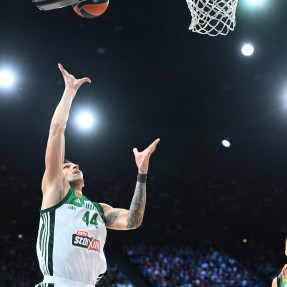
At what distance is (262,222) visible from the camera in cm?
1725

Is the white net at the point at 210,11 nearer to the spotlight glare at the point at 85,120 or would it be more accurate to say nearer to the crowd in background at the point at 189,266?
the spotlight glare at the point at 85,120

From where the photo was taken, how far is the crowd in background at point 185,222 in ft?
45.0

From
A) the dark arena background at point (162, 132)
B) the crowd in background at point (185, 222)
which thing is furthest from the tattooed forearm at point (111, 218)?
the crowd in background at point (185, 222)

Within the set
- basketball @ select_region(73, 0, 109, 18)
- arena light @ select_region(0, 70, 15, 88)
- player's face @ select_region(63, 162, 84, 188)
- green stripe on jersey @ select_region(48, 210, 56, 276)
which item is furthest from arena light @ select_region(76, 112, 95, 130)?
green stripe on jersey @ select_region(48, 210, 56, 276)

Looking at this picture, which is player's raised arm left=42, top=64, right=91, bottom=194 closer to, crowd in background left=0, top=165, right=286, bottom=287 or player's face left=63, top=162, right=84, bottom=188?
player's face left=63, top=162, right=84, bottom=188

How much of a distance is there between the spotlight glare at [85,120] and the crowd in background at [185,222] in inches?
126

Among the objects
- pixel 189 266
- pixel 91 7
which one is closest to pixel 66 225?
pixel 91 7

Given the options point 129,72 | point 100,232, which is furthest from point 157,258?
point 100,232

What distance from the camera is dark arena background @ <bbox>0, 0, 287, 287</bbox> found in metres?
10.7

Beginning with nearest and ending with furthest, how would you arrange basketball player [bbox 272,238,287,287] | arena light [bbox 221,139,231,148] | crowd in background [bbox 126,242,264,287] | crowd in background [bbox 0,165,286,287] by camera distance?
basketball player [bbox 272,238,287,287] < crowd in background [bbox 126,242,264,287] < crowd in background [bbox 0,165,286,287] < arena light [bbox 221,139,231,148]

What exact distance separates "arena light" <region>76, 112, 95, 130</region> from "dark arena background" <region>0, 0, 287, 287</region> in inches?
4.9

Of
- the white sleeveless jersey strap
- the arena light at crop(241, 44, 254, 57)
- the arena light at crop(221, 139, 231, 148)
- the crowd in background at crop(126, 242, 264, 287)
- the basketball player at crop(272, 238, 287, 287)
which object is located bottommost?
the crowd in background at crop(126, 242, 264, 287)

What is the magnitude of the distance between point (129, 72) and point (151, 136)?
3830 millimetres

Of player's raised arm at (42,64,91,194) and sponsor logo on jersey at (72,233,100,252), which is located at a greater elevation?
player's raised arm at (42,64,91,194)
